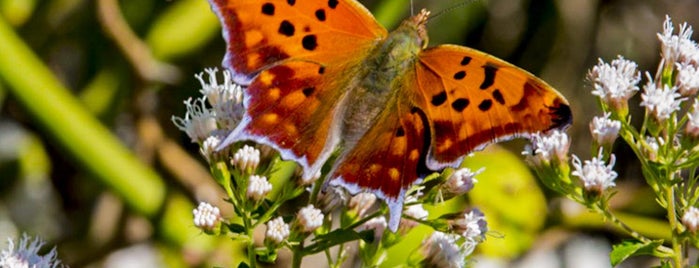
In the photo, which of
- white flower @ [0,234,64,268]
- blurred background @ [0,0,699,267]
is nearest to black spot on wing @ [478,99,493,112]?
white flower @ [0,234,64,268]

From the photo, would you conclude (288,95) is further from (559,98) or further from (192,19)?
(192,19)

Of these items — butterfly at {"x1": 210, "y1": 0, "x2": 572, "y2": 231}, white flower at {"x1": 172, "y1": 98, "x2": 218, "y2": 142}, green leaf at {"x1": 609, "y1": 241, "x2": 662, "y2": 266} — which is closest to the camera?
green leaf at {"x1": 609, "y1": 241, "x2": 662, "y2": 266}

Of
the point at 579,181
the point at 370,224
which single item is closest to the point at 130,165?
the point at 370,224

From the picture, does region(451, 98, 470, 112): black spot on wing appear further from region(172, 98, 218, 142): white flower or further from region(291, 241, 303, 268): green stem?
region(172, 98, 218, 142): white flower

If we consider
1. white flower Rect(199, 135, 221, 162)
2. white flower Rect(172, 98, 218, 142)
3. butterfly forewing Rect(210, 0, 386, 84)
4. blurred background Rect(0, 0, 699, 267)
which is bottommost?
blurred background Rect(0, 0, 699, 267)

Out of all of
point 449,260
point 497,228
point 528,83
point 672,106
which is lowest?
point 497,228

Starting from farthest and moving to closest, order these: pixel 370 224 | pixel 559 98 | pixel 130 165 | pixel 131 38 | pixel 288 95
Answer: pixel 131 38 < pixel 130 165 < pixel 370 224 < pixel 288 95 < pixel 559 98

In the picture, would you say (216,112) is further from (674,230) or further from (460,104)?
(674,230)
